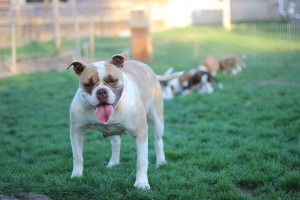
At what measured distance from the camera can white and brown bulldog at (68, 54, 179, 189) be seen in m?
4.42

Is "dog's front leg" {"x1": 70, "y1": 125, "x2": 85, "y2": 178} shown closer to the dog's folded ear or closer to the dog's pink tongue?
the dog's pink tongue

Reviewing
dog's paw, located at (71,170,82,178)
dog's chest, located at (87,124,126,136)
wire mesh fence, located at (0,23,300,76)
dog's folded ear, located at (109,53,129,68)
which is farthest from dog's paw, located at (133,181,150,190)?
wire mesh fence, located at (0,23,300,76)

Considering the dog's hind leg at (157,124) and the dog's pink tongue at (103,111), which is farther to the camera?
the dog's hind leg at (157,124)

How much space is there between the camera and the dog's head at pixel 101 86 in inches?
171

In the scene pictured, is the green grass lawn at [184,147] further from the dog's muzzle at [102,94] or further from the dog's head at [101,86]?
the dog's muzzle at [102,94]

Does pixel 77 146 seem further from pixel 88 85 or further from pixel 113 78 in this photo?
pixel 113 78

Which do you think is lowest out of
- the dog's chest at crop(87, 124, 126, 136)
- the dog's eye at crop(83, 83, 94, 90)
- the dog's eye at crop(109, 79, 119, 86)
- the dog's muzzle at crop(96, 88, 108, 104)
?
the dog's chest at crop(87, 124, 126, 136)

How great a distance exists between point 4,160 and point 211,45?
14459 mm

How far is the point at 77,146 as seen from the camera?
4.95 m

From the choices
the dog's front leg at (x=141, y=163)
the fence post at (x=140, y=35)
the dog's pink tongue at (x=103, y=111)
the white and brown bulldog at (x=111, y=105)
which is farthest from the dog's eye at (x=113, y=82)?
the fence post at (x=140, y=35)

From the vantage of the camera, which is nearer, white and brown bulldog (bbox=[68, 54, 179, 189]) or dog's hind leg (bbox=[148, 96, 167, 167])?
white and brown bulldog (bbox=[68, 54, 179, 189])

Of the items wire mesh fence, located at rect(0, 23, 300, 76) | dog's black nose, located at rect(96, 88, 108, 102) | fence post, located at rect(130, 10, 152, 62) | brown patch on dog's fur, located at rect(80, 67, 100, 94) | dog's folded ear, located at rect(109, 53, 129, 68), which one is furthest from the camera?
A: fence post, located at rect(130, 10, 152, 62)

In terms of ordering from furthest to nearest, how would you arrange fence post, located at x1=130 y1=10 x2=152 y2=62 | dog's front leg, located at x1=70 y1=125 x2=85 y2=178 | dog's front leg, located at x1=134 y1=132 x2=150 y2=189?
fence post, located at x1=130 y1=10 x2=152 y2=62, dog's front leg, located at x1=70 y1=125 x2=85 y2=178, dog's front leg, located at x1=134 y1=132 x2=150 y2=189

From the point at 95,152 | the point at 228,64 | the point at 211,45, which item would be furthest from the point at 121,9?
the point at 95,152
